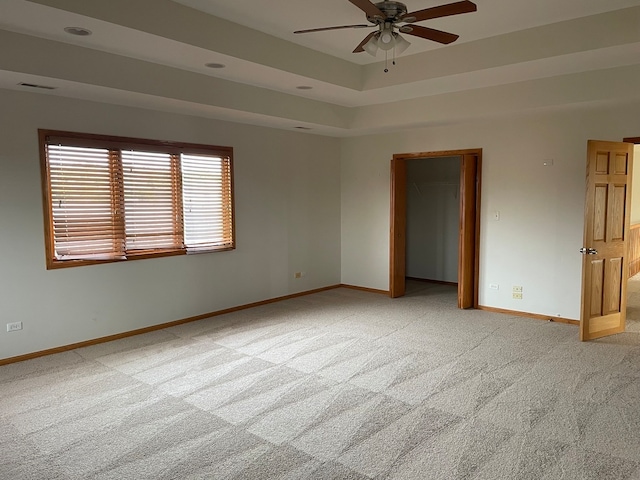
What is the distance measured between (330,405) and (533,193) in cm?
375

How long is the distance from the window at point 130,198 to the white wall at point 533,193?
2854 mm

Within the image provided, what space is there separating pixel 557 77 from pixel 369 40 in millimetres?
2522

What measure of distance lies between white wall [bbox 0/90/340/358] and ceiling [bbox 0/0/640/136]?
0.86 feet

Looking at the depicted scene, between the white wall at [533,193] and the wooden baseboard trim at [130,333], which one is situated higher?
the white wall at [533,193]

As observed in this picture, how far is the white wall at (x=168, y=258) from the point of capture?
165 inches

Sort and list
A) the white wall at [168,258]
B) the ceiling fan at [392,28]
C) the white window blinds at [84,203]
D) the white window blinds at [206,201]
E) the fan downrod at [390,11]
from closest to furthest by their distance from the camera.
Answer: the ceiling fan at [392,28] → the fan downrod at [390,11] → the white wall at [168,258] → the white window blinds at [84,203] → the white window blinds at [206,201]

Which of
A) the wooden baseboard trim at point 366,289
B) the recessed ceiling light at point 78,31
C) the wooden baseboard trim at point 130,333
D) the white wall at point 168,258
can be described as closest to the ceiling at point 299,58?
the recessed ceiling light at point 78,31

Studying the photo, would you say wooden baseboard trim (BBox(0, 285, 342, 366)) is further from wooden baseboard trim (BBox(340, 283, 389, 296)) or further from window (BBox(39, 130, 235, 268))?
wooden baseboard trim (BBox(340, 283, 389, 296))

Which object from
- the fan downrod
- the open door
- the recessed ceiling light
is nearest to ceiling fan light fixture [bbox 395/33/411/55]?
the fan downrod

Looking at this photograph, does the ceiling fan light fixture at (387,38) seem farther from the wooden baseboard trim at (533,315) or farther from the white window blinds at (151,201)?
the wooden baseboard trim at (533,315)

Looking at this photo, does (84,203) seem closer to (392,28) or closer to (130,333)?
(130,333)

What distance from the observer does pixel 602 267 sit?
487cm

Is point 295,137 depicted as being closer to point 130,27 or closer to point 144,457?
point 130,27

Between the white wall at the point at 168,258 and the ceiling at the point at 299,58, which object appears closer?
the ceiling at the point at 299,58
